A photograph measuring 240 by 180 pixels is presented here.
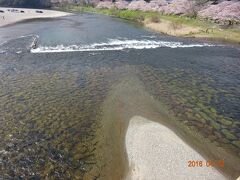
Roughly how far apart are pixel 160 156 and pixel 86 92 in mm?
11988

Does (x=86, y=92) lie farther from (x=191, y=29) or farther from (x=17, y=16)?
(x=17, y=16)

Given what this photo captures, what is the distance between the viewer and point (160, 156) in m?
15.5

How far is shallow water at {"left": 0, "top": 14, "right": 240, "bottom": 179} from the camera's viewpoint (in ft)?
53.6

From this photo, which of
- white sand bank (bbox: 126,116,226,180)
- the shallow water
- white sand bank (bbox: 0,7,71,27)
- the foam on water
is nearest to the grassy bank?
the shallow water

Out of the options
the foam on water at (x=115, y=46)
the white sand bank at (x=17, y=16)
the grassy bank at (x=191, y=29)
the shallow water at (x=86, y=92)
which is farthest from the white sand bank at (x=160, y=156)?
the white sand bank at (x=17, y=16)

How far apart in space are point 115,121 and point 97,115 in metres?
1.73

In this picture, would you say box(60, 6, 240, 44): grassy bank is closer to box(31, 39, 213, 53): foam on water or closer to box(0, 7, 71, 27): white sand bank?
box(31, 39, 213, 53): foam on water

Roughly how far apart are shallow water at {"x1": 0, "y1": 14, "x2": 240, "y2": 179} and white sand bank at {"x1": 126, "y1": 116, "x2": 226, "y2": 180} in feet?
6.72

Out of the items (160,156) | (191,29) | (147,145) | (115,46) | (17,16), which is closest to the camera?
(160,156)

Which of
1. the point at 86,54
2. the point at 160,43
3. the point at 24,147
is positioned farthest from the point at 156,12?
the point at 24,147

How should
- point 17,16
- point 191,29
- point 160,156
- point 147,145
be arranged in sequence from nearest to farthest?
point 160,156
point 147,145
point 191,29
point 17,16

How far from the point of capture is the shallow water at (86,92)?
16.3 meters

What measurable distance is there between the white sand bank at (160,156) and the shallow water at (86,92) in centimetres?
205

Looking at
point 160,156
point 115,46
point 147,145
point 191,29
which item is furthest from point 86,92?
point 191,29
